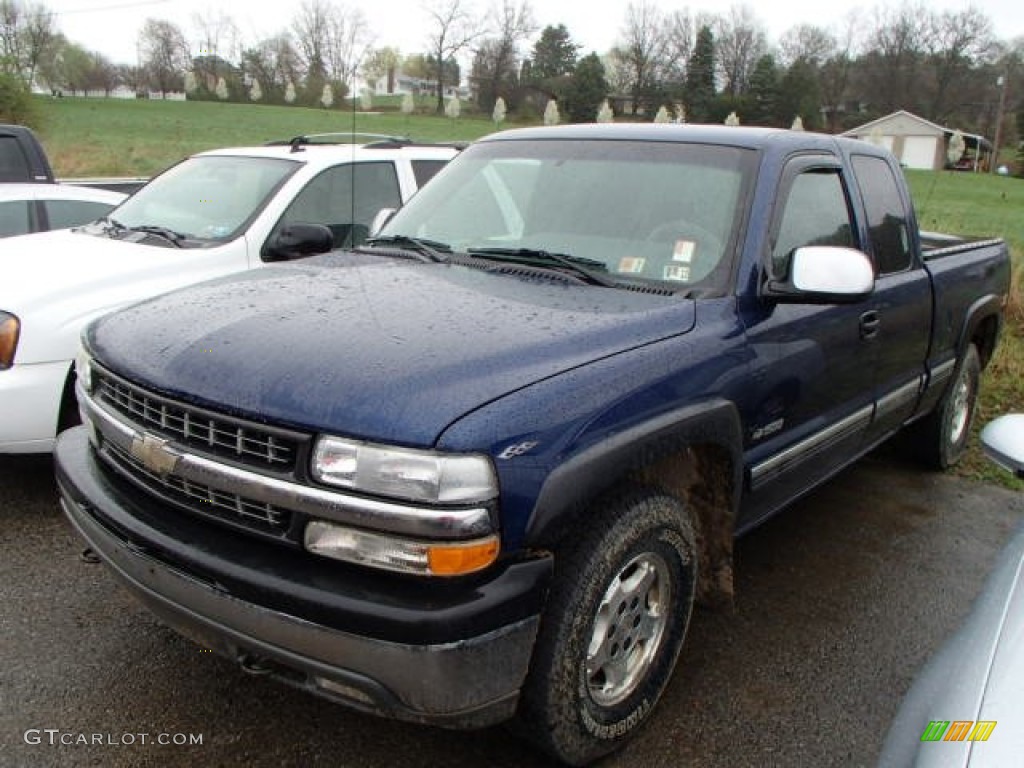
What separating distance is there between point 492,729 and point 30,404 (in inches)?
104

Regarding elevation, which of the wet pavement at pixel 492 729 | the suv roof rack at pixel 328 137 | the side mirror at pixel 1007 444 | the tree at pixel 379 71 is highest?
the tree at pixel 379 71

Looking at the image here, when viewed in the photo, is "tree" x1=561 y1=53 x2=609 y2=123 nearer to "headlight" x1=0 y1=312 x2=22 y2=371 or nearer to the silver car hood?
"headlight" x1=0 y1=312 x2=22 y2=371

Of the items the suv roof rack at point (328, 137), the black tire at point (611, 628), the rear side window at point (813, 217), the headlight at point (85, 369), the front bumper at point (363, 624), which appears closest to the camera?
the front bumper at point (363, 624)

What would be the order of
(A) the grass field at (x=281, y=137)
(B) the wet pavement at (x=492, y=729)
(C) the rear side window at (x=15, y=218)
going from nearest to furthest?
(B) the wet pavement at (x=492, y=729) < (C) the rear side window at (x=15, y=218) < (A) the grass field at (x=281, y=137)

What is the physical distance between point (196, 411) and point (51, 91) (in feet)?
243

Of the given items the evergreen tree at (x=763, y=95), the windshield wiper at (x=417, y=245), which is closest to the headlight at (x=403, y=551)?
the windshield wiper at (x=417, y=245)

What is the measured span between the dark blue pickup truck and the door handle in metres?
0.01

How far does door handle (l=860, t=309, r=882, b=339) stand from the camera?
3.64 meters

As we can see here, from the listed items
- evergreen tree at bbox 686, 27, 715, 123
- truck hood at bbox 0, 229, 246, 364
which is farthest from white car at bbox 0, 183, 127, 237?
evergreen tree at bbox 686, 27, 715, 123

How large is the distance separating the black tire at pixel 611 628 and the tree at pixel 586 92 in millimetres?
35722

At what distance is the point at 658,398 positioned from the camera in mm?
2492

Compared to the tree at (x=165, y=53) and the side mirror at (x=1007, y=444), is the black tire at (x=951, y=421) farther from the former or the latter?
the tree at (x=165, y=53)

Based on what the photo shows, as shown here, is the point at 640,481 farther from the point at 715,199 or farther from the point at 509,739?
the point at 715,199

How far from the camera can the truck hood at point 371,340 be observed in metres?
2.11
